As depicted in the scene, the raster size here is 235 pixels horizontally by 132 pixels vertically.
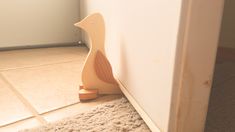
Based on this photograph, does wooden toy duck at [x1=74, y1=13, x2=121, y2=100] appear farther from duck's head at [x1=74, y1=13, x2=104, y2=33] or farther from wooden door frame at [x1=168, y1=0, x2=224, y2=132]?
wooden door frame at [x1=168, y1=0, x2=224, y2=132]

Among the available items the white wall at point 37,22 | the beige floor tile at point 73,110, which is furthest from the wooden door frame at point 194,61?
the white wall at point 37,22

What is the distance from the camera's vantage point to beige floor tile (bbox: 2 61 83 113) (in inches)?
30.9

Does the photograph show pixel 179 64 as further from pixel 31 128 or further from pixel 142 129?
pixel 31 128

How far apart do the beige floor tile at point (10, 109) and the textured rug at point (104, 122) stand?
10cm

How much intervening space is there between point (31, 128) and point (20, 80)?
13.7 inches

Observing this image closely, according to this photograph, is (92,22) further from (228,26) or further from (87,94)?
(228,26)

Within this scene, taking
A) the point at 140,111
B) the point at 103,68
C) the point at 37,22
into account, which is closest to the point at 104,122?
the point at 140,111

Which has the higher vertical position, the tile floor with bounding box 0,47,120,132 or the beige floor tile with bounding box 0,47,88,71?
the beige floor tile with bounding box 0,47,88,71

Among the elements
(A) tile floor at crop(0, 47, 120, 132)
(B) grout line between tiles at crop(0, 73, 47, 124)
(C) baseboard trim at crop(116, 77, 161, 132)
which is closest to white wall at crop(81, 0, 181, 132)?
(C) baseboard trim at crop(116, 77, 161, 132)

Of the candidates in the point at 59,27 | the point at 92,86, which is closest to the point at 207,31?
the point at 92,86

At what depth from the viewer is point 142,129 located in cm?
64

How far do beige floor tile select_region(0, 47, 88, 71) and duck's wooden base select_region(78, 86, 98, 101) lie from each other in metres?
0.39

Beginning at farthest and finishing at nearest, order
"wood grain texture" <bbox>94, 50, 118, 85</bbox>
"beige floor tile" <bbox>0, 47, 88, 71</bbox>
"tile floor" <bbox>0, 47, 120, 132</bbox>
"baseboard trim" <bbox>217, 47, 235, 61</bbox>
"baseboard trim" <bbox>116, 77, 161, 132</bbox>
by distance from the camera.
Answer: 1. "baseboard trim" <bbox>217, 47, 235, 61</bbox>
2. "beige floor tile" <bbox>0, 47, 88, 71</bbox>
3. "wood grain texture" <bbox>94, 50, 118, 85</bbox>
4. "tile floor" <bbox>0, 47, 120, 132</bbox>
5. "baseboard trim" <bbox>116, 77, 161, 132</bbox>

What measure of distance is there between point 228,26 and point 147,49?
2.56 ft
